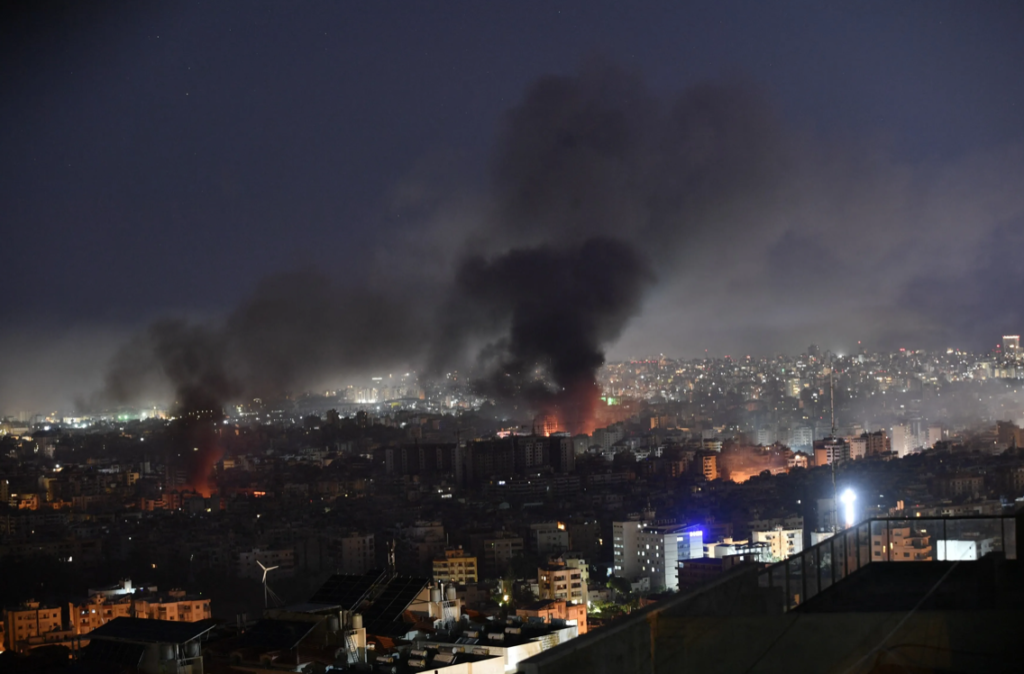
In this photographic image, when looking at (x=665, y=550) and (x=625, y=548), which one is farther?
(x=625, y=548)

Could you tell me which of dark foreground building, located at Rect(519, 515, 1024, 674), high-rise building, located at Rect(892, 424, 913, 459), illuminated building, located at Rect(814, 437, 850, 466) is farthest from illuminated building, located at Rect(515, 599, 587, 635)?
high-rise building, located at Rect(892, 424, 913, 459)

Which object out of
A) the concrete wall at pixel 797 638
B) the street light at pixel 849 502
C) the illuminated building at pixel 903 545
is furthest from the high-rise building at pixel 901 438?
the concrete wall at pixel 797 638

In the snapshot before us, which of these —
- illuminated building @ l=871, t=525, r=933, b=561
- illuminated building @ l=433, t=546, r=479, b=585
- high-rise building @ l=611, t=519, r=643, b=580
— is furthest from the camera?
illuminated building @ l=433, t=546, r=479, b=585

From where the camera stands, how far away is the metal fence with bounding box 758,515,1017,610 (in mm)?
2488

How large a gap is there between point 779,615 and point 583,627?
646cm

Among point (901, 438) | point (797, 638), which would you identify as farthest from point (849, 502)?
point (901, 438)

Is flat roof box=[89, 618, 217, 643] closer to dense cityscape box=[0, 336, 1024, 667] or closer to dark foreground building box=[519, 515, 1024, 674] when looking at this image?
dense cityscape box=[0, 336, 1024, 667]

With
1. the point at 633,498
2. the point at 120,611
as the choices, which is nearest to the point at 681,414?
the point at 633,498

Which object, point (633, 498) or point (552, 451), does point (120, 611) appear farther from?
point (552, 451)

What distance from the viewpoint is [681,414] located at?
31609 mm

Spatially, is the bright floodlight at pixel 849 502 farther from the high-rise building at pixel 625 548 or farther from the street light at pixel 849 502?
the high-rise building at pixel 625 548

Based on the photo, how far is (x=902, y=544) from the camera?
304 centimetres

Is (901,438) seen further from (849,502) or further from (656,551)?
(849,502)

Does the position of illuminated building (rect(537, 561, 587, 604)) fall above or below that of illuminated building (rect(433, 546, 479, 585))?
above
